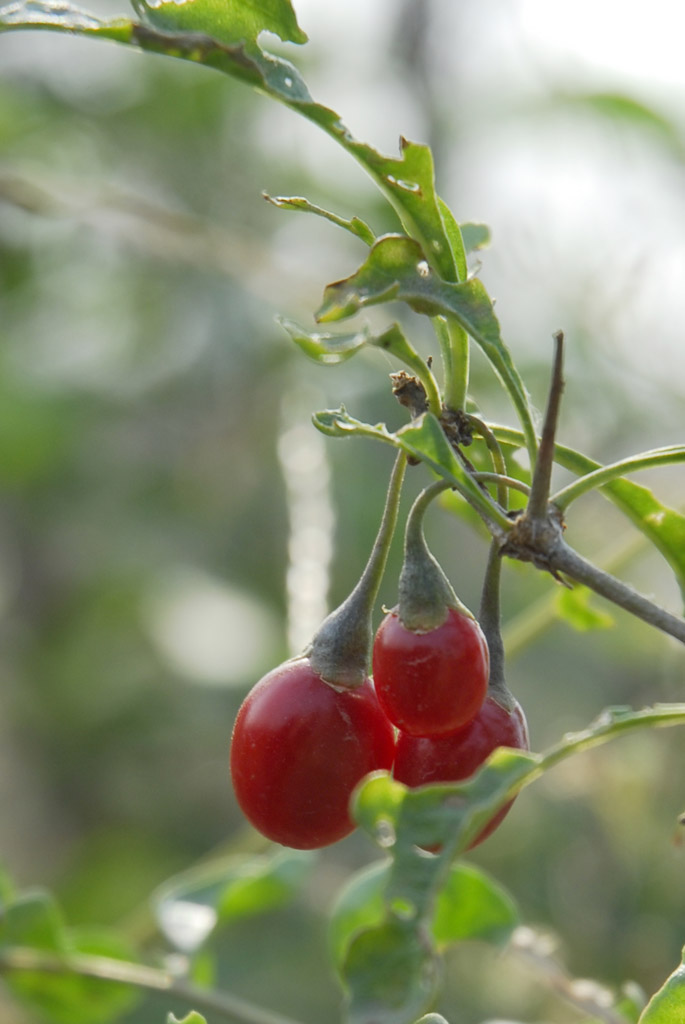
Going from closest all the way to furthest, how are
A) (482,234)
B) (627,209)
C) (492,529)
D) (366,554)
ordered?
(492,529) < (482,234) < (366,554) < (627,209)

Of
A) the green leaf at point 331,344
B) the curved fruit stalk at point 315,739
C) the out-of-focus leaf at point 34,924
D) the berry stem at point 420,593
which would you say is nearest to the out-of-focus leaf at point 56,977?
the out-of-focus leaf at point 34,924

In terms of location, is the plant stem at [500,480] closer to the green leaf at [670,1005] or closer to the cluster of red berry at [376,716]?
the cluster of red berry at [376,716]

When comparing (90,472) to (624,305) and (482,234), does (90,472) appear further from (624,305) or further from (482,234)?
(482,234)

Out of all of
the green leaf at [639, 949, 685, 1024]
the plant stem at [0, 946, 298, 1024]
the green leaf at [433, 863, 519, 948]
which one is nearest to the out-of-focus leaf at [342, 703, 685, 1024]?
the green leaf at [639, 949, 685, 1024]

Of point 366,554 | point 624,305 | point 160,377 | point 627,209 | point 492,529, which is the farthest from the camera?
point 160,377

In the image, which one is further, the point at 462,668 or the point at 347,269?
the point at 347,269

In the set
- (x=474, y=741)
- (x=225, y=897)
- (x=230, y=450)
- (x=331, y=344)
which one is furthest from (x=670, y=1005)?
(x=230, y=450)

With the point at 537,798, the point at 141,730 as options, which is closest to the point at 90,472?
the point at 141,730
